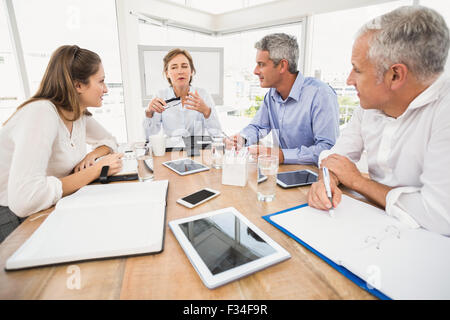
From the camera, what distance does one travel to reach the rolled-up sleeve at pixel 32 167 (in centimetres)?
82

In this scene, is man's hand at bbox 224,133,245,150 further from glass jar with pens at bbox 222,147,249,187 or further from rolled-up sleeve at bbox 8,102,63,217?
rolled-up sleeve at bbox 8,102,63,217

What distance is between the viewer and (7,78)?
2695mm

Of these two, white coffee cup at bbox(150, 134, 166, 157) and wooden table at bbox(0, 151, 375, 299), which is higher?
white coffee cup at bbox(150, 134, 166, 157)

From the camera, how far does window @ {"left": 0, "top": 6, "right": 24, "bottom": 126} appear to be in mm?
2607

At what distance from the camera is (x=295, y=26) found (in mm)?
3875

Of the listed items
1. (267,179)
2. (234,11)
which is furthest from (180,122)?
(234,11)

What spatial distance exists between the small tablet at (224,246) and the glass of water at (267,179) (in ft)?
0.55

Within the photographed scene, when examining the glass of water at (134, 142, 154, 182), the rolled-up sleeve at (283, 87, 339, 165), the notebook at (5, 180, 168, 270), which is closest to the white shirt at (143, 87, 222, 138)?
the rolled-up sleeve at (283, 87, 339, 165)

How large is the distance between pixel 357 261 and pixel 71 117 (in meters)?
1.30

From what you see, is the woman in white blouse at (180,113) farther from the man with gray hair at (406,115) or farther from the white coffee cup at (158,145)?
the man with gray hair at (406,115)

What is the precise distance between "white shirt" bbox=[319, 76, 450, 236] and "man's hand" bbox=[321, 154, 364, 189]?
15cm

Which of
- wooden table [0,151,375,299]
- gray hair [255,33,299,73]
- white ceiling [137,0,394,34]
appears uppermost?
→ white ceiling [137,0,394,34]
